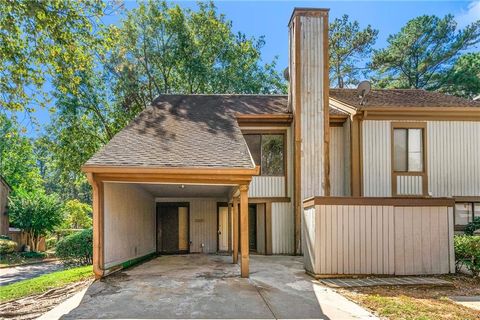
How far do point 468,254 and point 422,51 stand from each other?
21.4 m

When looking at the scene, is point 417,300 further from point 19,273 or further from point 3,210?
point 3,210

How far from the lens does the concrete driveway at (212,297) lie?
569 cm

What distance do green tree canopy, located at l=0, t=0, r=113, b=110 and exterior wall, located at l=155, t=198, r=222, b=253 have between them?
868cm

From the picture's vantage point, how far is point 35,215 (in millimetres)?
22734

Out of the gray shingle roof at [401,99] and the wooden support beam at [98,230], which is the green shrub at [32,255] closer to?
the wooden support beam at [98,230]

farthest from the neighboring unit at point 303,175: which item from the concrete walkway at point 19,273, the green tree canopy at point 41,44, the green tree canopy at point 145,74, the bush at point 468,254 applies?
the green tree canopy at point 145,74

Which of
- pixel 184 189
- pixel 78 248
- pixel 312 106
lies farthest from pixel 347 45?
pixel 78 248

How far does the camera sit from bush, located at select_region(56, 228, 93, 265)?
538 inches

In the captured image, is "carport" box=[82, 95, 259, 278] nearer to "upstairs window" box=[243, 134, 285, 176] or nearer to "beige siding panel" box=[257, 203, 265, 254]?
"upstairs window" box=[243, 134, 285, 176]

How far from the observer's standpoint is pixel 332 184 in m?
13.7

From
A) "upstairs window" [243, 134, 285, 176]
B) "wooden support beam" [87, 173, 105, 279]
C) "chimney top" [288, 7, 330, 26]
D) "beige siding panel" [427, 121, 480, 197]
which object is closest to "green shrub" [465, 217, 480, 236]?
"beige siding panel" [427, 121, 480, 197]

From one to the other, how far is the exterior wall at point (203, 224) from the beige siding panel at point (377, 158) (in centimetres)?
567

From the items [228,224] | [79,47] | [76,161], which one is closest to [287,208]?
[228,224]

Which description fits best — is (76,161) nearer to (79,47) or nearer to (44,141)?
(44,141)
